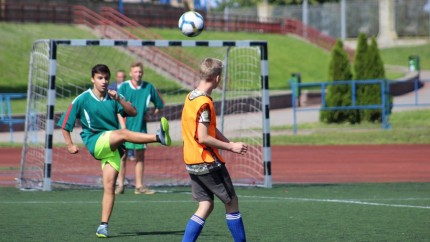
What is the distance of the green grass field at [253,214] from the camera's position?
1087 centimetres

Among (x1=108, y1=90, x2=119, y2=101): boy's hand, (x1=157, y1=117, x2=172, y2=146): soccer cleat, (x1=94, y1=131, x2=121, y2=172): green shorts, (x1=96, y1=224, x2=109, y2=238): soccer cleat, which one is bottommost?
(x1=96, y1=224, x2=109, y2=238): soccer cleat

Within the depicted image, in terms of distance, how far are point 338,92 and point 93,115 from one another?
71.0 feet

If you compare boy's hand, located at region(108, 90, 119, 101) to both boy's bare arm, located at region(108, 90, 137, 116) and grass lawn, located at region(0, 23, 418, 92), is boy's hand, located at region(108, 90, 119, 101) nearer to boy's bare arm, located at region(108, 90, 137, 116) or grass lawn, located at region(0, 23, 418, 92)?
boy's bare arm, located at region(108, 90, 137, 116)

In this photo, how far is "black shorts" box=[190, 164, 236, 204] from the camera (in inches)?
356

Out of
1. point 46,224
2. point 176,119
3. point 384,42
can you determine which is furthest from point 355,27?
point 46,224

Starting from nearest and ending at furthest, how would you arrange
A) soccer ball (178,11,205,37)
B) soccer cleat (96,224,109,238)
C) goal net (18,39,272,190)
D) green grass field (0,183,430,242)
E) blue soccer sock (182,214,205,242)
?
1. blue soccer sock (182,214,205,242)
2. soccer cleat (96,224,109,238)
3. green grass field (0,183,430,242)
4. soccer ball (178,11,205,37)
5. goal net (18,39,272,190)

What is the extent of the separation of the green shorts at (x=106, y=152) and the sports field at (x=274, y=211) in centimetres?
79

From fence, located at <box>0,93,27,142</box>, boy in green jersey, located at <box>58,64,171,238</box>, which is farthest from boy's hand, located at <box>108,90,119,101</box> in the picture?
fence, located at <box>0,93,27,142</box>

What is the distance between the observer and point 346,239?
34.4 feet

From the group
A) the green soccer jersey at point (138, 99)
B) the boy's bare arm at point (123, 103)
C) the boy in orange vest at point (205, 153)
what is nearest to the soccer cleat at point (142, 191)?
the green soccer jersey at point (138, 99)

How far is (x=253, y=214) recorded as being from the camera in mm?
12766

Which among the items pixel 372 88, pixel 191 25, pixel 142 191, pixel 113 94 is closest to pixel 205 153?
pixel 113 94

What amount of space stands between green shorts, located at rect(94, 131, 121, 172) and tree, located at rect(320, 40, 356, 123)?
21774mm

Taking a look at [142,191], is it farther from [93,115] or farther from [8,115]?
[8,115]
